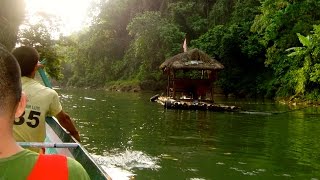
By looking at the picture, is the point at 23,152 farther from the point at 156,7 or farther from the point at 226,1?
the point at 156,7

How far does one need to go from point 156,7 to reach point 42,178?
61923 millimetres

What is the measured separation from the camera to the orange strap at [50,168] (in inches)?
66.9

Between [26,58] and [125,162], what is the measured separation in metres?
5.81

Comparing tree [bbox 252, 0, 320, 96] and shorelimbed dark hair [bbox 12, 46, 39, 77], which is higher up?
tree [bbox 252, 0, 320, 96]


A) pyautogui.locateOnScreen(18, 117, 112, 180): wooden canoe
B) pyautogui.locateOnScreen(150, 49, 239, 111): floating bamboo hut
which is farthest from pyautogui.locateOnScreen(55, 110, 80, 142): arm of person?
pyautogui.locateOnScreen(150, 49, 239, 111): floating bamboo hut

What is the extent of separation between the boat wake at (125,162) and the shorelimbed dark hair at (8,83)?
261 inches

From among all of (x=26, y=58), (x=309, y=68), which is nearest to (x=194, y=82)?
(x=309, y=68)

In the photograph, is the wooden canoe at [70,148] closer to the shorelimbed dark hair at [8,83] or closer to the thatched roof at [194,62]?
the shorelimbed dark hair at [8,83]

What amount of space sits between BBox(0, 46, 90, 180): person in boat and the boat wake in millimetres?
6545

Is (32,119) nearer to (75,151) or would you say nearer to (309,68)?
(75,151)

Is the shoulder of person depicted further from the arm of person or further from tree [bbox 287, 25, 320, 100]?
tree [bbox 287, 25, 320, 100]

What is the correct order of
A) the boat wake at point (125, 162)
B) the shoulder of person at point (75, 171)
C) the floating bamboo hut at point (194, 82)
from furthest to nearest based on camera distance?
the floating bamboo hut at point (194, 82) → the boat wake at point (125, 162) → the shoulder of person at point (75, 171)

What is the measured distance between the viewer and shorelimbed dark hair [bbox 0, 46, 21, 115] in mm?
1649

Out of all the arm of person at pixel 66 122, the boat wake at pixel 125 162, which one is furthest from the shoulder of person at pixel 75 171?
the boat wake at pixel 125 162
